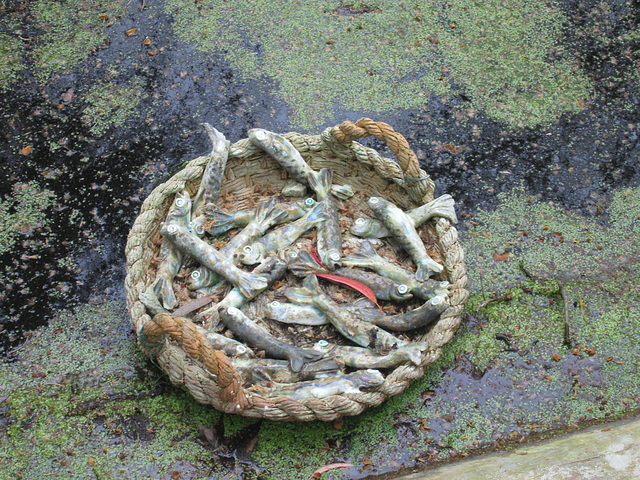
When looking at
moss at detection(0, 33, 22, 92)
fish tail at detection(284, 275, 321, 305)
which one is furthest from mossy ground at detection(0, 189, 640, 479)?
moss at detection(0, 33, 22, 92)

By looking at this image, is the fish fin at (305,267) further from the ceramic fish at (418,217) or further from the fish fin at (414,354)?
the fish fin at (414,354)

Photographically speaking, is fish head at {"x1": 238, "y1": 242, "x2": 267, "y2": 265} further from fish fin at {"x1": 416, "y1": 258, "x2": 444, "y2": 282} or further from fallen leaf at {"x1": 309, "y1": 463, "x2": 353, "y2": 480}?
fallen leaf at {"x1": 309, "y1": 463, "x2": 353, "y2": 480}

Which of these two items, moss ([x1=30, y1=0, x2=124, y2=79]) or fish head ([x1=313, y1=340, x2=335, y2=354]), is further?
moss ([x1=30, y1=0, x2=124, y2=79])

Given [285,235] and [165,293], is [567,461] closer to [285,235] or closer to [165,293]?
[285,235]

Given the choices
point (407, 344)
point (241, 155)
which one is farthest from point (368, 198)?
point (407, 344)

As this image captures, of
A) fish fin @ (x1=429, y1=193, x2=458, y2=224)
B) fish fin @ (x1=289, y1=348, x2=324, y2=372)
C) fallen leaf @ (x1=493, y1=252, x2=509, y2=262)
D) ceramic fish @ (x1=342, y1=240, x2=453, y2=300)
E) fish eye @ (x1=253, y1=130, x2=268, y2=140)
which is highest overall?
fish eye @ (x1=253, y1=130, x2=268, y2=140)

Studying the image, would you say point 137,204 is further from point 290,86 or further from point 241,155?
point 290,86

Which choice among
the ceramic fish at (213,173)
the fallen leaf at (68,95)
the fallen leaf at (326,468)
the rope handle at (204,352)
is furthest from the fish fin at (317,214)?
the fallen leaf at (68,95)
